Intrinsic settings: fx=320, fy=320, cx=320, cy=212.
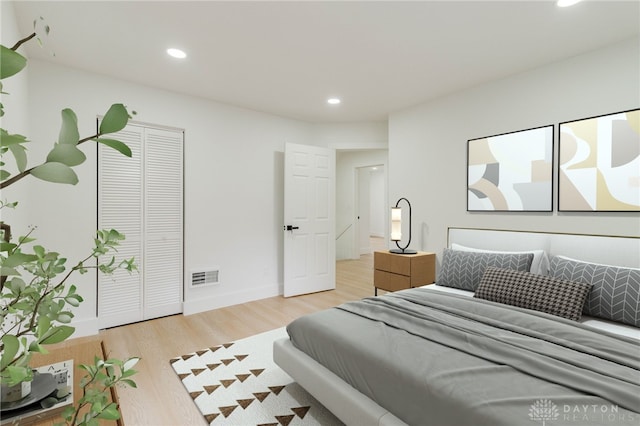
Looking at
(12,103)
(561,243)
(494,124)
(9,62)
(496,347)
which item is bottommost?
(496,347)

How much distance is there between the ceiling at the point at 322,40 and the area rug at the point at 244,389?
8.49ft

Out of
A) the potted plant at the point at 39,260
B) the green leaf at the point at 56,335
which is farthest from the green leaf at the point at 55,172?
the green leaf at the point at 56,335

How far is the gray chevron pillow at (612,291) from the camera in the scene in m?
2.03

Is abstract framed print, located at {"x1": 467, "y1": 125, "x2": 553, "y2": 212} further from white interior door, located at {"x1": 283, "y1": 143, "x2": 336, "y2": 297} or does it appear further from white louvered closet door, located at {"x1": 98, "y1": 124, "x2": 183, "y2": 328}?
white louvered closet door, located at {"x1": 98, "y1": 124, "x2": 183, "y2": 328}

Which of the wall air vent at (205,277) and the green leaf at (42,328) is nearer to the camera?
the green leaf at (42,328)

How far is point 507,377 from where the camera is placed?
4.61ft

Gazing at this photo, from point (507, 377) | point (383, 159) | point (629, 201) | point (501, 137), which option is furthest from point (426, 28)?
point (383, 159)

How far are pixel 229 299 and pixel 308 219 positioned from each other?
1.52 meters

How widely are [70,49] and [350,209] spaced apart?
587 centimetres

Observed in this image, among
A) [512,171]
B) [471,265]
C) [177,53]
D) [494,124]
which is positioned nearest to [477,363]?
[471,265]

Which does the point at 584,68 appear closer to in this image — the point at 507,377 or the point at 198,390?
the point at 507,377

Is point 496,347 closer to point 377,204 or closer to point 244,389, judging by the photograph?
point 244,389

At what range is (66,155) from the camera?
1.20 feet

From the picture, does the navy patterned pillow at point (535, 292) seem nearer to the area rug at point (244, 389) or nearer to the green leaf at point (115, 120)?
the area rug at point (244, 389)
